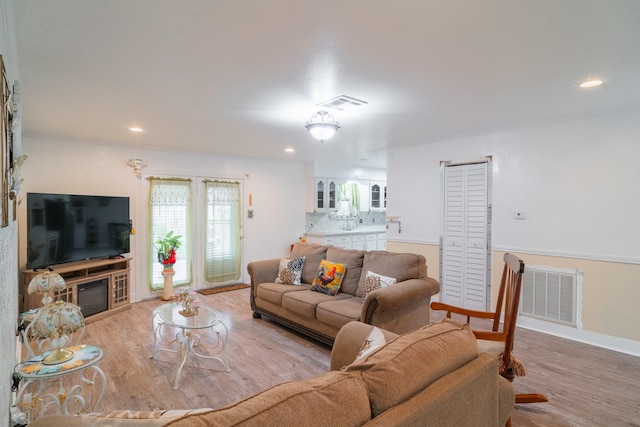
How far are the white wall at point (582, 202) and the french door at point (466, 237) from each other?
144 mm

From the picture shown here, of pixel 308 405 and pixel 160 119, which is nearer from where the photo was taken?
pixel 308 405

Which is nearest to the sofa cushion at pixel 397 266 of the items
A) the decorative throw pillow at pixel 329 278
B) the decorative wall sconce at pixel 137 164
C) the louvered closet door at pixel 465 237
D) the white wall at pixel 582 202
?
the decorative throw pillow at pixel 329 278

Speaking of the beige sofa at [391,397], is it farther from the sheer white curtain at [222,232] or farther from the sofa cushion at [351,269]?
the sheer white curtain at [222,232]

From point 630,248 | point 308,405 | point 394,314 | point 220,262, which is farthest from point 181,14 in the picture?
point 220,262

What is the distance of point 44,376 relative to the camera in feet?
5.77

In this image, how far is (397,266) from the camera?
361 cm

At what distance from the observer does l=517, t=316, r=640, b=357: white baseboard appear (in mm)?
3453

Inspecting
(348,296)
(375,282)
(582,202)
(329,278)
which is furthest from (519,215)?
(329,278)

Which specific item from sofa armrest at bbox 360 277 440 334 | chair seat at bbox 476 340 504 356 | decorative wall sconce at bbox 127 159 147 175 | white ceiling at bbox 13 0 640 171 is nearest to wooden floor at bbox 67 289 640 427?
chair seat at bbox 476 340 504 356

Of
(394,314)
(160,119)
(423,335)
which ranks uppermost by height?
(160,119)

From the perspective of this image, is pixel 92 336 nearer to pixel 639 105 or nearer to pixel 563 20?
pixel 563 20

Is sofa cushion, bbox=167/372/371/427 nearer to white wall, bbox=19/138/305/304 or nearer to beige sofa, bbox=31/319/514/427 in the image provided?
beige sofa, bbox=31/319/514/427

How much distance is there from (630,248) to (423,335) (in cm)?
352

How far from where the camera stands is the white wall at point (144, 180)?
4484 millimetres
